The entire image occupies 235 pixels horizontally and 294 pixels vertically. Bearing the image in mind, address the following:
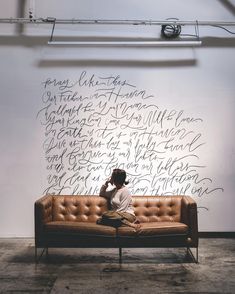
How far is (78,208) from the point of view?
531cm

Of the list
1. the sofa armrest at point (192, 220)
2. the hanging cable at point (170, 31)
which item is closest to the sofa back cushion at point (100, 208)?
the sofa armrest at point (192, 220)

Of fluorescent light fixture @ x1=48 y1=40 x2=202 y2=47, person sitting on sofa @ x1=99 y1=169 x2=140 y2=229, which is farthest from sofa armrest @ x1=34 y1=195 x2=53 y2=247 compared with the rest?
fluorescent light fixture @ x1=48 y1=40 x2=202 y2=47

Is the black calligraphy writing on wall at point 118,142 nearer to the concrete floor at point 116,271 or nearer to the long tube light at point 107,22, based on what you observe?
the long tube light at point 107,22

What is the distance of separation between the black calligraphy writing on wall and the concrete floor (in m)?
1.03

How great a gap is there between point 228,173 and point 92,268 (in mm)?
2708

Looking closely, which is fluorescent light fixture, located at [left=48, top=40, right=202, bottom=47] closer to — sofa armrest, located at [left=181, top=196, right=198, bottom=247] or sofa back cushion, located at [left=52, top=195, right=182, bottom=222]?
sofa back cushion, located at [left=52, top=195, right=182, bottom=222]

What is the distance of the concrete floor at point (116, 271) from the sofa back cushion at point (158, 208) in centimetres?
43

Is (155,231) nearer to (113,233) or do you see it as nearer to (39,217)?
(113,233)

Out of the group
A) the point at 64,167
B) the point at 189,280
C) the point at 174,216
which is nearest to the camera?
the point at 189,280

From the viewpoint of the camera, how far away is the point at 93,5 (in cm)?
603

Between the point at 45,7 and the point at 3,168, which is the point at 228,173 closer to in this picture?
the point at 3,168

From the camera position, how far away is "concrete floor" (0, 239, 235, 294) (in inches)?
145

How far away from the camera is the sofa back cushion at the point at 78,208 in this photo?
528 cm

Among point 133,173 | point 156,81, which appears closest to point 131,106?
point 156,81
